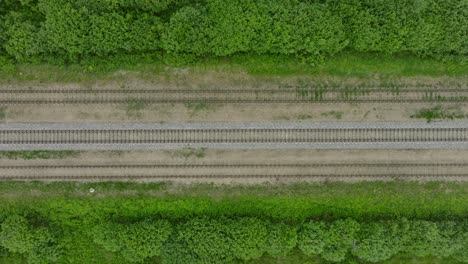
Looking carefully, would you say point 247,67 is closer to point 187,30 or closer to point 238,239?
point 187,30

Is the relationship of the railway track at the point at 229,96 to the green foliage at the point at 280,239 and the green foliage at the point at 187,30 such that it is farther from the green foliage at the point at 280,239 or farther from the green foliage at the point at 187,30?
the green foliage at the point at 280,239

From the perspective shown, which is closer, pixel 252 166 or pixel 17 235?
pixel 17 235

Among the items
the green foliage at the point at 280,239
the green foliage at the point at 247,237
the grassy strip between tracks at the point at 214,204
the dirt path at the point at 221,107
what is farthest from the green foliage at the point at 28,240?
the green foliage at the point at 280,239

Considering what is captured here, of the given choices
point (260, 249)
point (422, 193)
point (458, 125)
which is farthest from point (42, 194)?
point (458, 125)

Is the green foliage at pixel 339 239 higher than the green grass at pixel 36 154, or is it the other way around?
the green grass at pixel 36 154

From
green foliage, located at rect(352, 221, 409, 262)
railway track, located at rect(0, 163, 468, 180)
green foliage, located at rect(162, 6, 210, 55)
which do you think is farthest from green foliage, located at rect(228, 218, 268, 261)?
green foliage, located at rect(162, 6, 210, 55)

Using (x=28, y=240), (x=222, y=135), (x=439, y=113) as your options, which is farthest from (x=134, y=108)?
(x=439, y=113)

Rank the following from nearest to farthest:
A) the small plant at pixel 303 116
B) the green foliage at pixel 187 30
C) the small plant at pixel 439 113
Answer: the green foliage at pixel 187 30 < the small plant at pixel 303 116 < the small plant at pixel 439 113
